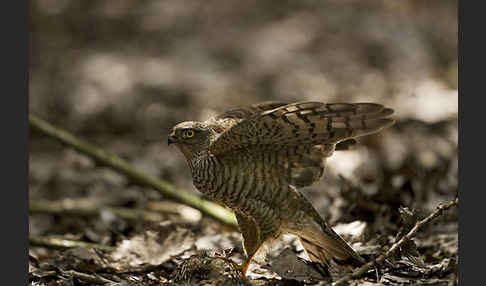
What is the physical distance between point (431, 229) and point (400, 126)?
2461 millimetres

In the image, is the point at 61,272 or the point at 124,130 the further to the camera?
the point at 124,130

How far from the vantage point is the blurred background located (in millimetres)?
5633

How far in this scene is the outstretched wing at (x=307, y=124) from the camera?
10.7 ft

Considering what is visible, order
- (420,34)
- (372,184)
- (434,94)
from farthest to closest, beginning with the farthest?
1. (420,34)
2. (434,94)
3. (372,184)

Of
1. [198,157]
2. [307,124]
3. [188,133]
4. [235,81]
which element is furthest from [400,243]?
[235,81]

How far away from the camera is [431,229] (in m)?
4.45

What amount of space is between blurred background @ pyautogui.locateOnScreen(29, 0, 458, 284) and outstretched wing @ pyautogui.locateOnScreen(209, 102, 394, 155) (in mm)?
1353

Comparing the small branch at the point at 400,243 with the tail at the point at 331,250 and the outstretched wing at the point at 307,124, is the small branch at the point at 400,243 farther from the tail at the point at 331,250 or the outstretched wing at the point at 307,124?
the outstretched wing at the point at 307,124

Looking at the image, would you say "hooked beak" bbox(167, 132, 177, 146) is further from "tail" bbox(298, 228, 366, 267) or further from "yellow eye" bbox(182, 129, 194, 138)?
"tail" bbox(298, 228, 366, 267)

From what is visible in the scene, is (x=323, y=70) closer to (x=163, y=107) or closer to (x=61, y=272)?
(x=163, y=107)

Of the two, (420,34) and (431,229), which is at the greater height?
(420,34)

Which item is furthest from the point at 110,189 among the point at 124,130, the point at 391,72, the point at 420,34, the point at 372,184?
the point at 420,34

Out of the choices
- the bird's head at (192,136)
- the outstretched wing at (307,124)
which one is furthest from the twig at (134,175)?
the outstretched wing at (307,124)

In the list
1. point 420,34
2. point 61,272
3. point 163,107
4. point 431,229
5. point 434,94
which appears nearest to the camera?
point 61,272
